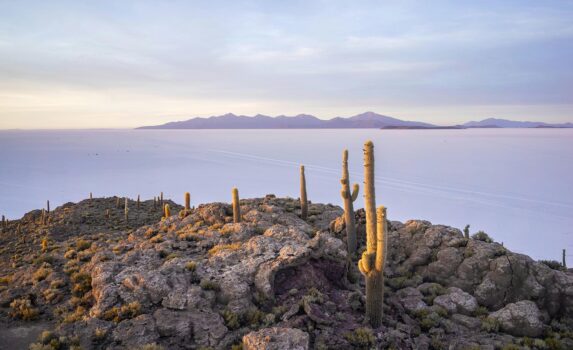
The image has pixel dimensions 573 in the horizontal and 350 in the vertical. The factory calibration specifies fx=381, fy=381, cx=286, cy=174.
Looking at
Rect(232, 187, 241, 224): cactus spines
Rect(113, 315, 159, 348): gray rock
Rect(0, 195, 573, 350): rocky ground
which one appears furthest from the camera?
Rect(232, 187, 241, 224): cactus spines

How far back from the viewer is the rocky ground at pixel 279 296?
12453mm

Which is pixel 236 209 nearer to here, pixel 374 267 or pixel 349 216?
pixel 349 216

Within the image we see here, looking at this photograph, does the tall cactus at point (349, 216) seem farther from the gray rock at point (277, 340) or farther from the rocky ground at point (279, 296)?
the gray rock at point (277, 340)

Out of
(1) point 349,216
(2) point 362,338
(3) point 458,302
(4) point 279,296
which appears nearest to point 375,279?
(2) point 362,338

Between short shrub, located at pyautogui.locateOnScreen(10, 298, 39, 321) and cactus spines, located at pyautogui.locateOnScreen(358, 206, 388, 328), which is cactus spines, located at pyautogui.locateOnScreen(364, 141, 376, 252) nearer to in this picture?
cactus spines, located at pyautogui.locateOnScreen(358, 206, 388, 328)

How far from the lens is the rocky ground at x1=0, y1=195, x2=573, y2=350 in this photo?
40.9ft

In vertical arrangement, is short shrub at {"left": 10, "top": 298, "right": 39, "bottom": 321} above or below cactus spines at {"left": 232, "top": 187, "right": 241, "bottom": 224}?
below

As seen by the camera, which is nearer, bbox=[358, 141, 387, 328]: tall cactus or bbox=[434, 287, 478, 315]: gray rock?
bbox=[358, 141, 387, 328]: tall cactus

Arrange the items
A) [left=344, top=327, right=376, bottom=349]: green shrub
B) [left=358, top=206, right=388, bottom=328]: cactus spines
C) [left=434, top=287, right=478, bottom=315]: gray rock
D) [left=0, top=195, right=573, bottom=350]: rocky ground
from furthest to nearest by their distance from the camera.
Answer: [left=434, top=287, right=478, bottom=315]: gray rock, [left=358, top=206, right=388, bottom=328]: cactus spines, [left=0, top=195, right=573, bottom=350]: rocky ground, [left=344, top=327, right=376, bottom=349]: green shrub

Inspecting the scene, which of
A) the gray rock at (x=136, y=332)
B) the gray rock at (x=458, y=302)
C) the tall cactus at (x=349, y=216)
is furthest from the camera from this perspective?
the tall cactus at (x=349, y=216)

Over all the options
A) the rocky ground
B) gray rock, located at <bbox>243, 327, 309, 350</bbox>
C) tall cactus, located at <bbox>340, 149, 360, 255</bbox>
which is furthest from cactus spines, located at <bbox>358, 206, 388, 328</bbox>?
tall cactus, located at <bbox>340, 149, 360, 255</bbox>

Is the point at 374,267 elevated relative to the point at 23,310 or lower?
elevated

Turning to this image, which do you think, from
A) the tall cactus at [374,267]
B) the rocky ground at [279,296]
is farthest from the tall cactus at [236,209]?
the tall cactus at [374,267]

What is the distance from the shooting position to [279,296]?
14.8 meters
